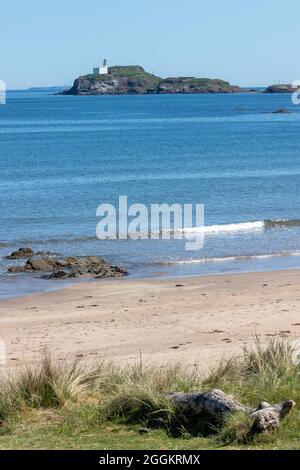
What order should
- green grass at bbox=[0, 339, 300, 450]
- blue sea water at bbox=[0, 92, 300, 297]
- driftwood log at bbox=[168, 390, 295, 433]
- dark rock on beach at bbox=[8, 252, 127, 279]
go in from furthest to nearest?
blue sea water at bbox=[0, 92, 300, 297]
dark rock on beach at bbox=[8, 252, 127, 279]
green grass at bbox=[0, 339, 300, 450]
driftwood log at bbox=[168, 390, 295, 433]

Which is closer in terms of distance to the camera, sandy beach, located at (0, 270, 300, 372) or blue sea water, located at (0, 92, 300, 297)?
sandy beach, located at (0, 270, 300, 372)

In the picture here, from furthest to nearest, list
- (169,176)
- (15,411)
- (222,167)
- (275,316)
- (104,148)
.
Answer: (104,148) < (222,167) < (169,176) < (275,316) < (15,411)

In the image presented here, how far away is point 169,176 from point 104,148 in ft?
65.1

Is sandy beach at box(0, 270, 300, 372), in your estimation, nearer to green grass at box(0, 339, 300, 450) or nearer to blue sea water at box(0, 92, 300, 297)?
blue sea water at box(0, 92, 300, 297)

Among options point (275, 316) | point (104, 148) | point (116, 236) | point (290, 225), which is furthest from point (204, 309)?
point (104, 148)

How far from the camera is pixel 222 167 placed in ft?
167

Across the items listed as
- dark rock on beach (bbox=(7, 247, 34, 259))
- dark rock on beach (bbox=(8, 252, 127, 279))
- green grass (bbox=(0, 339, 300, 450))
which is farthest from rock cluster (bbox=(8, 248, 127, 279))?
green grass (bbox=(0, 339, 300, 450))

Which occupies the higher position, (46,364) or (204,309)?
(46,364)

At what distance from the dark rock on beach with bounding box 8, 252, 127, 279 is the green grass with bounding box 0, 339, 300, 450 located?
11.1m

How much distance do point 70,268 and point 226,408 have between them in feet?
47.3

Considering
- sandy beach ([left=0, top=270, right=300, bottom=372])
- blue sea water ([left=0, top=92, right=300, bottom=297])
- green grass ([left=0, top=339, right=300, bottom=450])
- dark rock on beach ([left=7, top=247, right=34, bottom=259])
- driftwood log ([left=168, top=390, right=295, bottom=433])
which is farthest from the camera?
blue sea water ([left=0, top=92, right=300, bottom=297])

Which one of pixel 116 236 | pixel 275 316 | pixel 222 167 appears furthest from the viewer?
pixel 222 167

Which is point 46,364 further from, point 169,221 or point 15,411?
point 169,221

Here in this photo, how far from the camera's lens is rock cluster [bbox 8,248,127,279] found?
21609 mm
